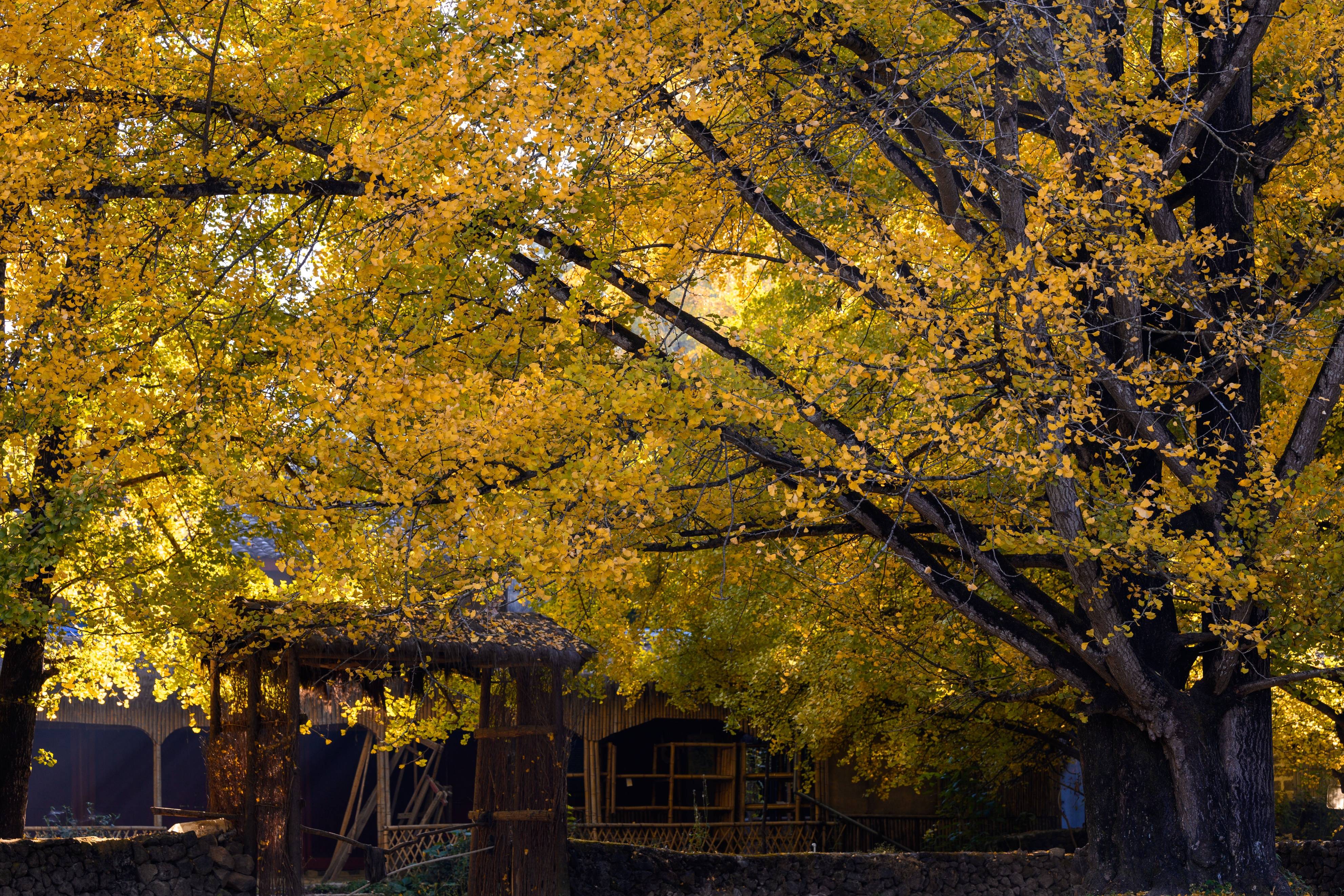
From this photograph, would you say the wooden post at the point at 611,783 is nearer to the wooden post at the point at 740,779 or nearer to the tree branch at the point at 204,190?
the wooden post at the point at 740,779

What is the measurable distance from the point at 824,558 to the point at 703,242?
4.01 meters

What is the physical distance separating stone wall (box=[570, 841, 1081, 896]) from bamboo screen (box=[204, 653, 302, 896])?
10.1 ft

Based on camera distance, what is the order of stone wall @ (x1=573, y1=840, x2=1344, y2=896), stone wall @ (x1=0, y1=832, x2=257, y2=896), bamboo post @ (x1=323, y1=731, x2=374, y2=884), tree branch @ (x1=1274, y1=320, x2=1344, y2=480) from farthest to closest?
bamboo post @ (x1=323, y1=731, x2=374, y2=884) < stone wall @ (x1=573, y1=840, x2=1344, y2=896) < stone wall @ (x1=0, y1=832, x2=257, y2=896) < tree branch @ (x1=1274, y1=320, x2=1344, y2=480)

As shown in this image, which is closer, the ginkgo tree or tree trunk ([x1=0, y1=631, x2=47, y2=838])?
the ginkgo tree

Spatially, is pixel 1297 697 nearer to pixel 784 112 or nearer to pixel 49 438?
pixel 784 112

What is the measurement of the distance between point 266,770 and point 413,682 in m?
2.07

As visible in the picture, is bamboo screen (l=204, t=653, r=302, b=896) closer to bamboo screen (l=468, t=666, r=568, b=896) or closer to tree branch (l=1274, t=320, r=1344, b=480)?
bamboo screen (l=468, t=666, r=568, b=896)

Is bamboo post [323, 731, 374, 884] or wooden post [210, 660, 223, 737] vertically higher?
wooden post [210, 660, 223, 737]

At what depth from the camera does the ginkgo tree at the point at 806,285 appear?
6.81 metres

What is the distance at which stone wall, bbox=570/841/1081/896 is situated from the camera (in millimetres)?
12094

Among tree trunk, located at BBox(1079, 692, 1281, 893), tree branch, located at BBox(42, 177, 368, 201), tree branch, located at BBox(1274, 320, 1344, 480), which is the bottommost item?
tree trunk, located at BBox(1079, 692, 1281, 893)

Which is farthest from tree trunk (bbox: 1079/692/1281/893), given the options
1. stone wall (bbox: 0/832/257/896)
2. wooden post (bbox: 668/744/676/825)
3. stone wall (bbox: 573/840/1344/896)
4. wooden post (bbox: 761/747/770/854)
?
wooden post (bbox: 668/744/676/825)

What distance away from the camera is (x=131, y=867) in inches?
375

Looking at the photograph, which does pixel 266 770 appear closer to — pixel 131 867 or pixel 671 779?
pixel 131 867
